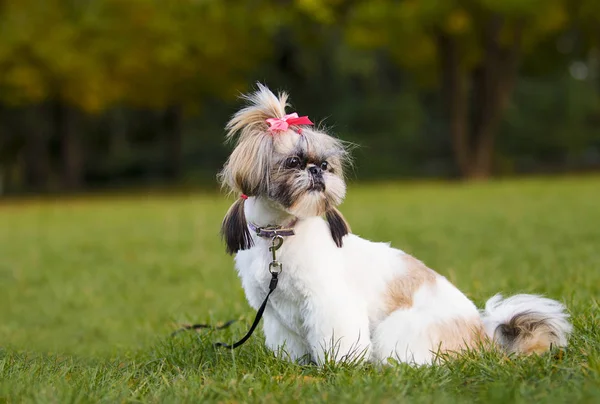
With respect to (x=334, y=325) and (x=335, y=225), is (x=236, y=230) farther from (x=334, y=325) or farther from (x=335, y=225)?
(x=334, y=325)

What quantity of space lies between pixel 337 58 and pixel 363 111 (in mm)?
8420

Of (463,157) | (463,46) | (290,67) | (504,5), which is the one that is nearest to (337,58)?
(290,67)

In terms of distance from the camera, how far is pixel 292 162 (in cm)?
396

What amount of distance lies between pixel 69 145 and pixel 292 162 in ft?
100

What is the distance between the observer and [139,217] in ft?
60.1

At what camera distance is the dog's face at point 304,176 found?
3873mm

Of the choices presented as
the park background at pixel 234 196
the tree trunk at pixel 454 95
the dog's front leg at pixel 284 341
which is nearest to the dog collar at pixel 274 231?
the dog's front leg at pixel 284 341

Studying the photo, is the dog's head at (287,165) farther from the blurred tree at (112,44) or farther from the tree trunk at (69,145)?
the tree trunk at (69,145)

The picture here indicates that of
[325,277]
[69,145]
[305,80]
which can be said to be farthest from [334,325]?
[305,80]

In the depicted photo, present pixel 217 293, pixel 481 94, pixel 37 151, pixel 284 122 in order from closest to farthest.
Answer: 1. pixel 284 122
2. pixel 217 293
3. pixel 481 94
4. pixel 37 151

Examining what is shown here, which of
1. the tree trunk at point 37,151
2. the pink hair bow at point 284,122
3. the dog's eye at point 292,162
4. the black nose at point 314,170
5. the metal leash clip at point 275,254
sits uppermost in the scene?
the pink hair bow at point 284,122

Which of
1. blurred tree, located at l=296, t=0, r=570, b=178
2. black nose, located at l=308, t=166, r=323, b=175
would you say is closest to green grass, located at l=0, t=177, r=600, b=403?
black nose, located at l=308, t=166, r=323, b=175

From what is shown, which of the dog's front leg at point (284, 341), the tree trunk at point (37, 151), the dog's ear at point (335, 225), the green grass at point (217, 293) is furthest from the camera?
the tree trunk at point (37, 151)

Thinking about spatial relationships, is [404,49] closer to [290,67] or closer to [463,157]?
[463,157]
